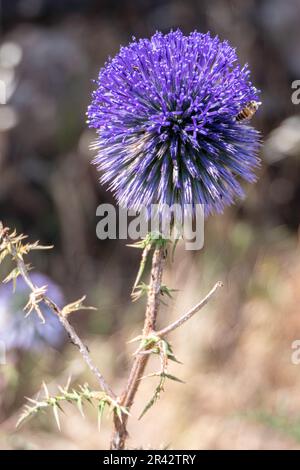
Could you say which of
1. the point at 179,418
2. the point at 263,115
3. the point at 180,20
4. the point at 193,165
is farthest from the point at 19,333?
the point at 180,20

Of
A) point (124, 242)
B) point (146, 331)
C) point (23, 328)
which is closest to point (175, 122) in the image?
point (146, 331)

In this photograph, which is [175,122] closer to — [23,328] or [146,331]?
[146,331]

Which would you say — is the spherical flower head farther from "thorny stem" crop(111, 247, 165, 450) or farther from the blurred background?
the blurred background

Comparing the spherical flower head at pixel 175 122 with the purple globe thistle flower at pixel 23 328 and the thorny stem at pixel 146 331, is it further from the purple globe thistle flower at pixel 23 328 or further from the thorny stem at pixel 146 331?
the purple globe thistle flower at pixel 23 328

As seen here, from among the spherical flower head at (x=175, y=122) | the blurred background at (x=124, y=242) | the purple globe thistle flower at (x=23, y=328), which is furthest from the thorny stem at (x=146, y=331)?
the blurred background at (x=124, y=242)

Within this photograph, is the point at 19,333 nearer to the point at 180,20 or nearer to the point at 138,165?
the point at 138,165

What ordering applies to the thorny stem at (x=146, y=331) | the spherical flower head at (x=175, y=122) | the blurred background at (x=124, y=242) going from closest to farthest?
the thorny stem at (x=146, y=331) → the spherical flower head at (x=175, y=122) → the blurred background at (x=124, y=242)

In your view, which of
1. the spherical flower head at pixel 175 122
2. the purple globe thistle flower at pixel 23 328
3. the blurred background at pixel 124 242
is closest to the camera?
the spherical flower head at pixel 175 122

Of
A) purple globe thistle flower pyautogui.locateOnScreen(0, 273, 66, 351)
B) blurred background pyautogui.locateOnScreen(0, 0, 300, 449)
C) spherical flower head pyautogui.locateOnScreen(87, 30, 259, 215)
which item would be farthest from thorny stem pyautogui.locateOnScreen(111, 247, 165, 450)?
blurred background pyautogui.locateOnScreen(0, 0, 300, 449)
